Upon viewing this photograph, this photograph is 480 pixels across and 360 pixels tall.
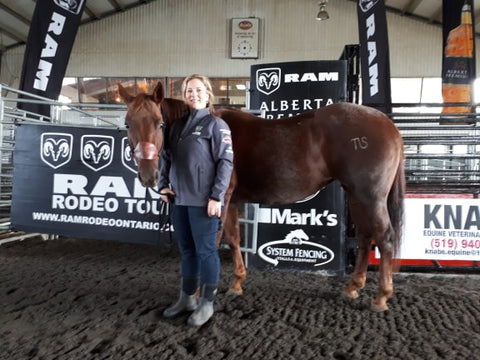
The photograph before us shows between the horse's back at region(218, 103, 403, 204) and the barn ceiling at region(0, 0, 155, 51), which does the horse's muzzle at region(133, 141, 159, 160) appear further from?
the barn ceiling at region(0, 0, 155, 51)

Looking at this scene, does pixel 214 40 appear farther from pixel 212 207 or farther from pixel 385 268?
pixel 212 207

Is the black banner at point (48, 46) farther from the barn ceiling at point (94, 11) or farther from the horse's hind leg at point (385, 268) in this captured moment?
the horse's hind leg at point (385, 268)

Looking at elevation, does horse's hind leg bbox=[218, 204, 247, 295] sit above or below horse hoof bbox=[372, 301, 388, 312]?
above

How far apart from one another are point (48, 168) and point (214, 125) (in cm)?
262

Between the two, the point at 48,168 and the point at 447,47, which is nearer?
the point at 48,168

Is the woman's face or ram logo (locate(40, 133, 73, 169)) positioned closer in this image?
the woman's face

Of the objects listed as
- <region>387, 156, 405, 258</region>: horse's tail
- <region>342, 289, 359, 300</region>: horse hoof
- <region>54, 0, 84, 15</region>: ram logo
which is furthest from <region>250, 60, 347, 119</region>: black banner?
<region>54, 0, 84, 15</region>: ram logo

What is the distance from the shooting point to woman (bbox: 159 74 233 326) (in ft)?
7.07

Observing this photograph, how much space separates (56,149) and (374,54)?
6.27 metres

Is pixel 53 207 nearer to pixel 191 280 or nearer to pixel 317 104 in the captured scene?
pixel 191 280

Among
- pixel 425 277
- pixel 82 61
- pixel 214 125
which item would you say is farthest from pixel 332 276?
pixel 82 61

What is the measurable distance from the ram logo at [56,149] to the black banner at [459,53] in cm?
889

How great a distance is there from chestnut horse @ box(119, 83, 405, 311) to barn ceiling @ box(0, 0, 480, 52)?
1254cm

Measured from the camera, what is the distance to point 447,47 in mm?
9547
